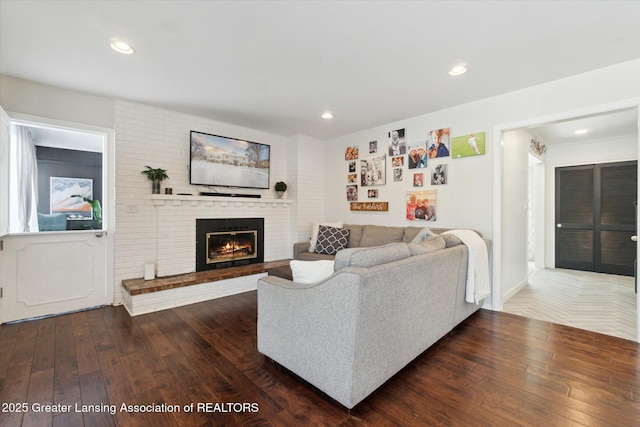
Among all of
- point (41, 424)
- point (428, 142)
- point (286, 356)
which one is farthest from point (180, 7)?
point (428, 142)

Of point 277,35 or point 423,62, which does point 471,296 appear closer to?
point 423,62

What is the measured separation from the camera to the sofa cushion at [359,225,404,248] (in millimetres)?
3957

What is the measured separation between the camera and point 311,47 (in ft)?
7.47

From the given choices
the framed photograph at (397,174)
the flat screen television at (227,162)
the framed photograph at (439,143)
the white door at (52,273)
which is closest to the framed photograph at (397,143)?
the framed photograph at (397,174)

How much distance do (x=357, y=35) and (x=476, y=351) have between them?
8.73 feet

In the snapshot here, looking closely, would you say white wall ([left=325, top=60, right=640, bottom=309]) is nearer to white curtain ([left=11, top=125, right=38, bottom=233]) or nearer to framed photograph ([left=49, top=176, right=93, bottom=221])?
framed photograph ([left=49, top=176, right=93, bottom=221])

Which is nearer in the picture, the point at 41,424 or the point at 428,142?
the point at 41,424

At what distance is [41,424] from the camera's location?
151 cm

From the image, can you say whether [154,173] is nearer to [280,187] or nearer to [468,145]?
[280,187]

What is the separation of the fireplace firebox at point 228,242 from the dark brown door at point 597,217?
18.7ft

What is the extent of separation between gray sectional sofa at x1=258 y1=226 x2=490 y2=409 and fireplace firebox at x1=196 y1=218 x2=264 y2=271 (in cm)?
229

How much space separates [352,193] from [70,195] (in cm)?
420

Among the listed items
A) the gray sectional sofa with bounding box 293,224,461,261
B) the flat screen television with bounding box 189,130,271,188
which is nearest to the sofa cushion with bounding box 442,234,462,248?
the gray sectional sofa with bounding box 293,224,461,261

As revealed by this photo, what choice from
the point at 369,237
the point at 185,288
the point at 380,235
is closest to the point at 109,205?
the point at 185,288
